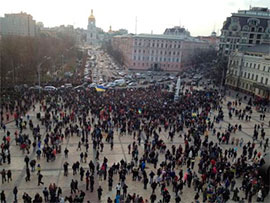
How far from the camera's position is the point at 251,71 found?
50875 millimetres

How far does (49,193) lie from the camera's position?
14227mm

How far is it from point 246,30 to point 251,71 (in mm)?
26300

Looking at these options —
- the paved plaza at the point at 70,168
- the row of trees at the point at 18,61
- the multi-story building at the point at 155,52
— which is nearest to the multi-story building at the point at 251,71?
the paved plaza at the point at 70,168

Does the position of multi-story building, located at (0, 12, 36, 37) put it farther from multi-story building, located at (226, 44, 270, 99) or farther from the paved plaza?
the paved plaza

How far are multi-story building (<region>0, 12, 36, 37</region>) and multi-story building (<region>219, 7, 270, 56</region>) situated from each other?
62.9 metres

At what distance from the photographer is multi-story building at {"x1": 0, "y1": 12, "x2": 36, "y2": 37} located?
3343 inches

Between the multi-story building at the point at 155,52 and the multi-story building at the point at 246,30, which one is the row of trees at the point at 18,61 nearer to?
the multi-story building at the point at 155,52

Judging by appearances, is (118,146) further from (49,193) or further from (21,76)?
(21,76)

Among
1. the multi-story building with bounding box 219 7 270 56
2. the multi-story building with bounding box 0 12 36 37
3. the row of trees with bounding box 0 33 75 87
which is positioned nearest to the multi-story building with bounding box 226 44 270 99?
the multi-story building with bounding box 219 7 270 56

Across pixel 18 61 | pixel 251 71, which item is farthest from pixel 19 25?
pixel 251 71

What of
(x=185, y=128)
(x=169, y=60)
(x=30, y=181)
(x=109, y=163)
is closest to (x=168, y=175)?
(x=109, y=163)

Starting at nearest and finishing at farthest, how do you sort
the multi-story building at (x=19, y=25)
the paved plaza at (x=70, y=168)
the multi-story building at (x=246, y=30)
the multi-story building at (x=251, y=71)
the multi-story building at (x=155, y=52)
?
1. the paved plaza at (x=70, y=168)
2. the multi-story building at (x=251, y=71)
3. the multi-story building at (x=246, y=30)
4. the multi-story building at (x=155, y=52)
5. the multi-story building at (x=19, y=25)

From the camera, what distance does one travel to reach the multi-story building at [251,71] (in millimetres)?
46188

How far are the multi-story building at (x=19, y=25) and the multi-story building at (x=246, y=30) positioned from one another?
62.9 m
